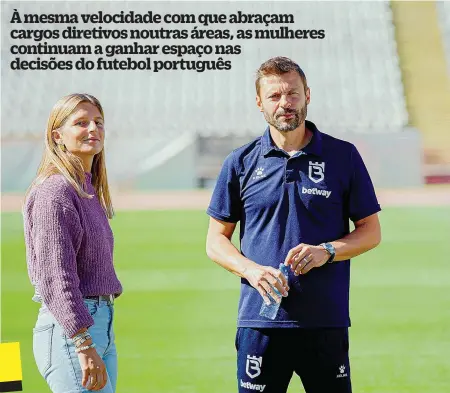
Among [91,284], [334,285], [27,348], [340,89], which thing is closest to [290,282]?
[334,285]

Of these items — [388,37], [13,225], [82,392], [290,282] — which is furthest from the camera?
[388,37]

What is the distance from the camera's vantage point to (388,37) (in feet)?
83.1

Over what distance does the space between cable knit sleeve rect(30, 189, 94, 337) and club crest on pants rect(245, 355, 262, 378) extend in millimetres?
582

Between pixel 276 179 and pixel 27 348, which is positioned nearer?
pixel 276 179

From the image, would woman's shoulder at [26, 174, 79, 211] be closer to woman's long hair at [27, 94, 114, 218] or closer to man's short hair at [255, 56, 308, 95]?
woman's long hair at [27, 94, 114, 218]

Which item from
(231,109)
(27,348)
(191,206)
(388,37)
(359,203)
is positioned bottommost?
(27,348)

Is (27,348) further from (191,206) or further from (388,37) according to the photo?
(388,37)

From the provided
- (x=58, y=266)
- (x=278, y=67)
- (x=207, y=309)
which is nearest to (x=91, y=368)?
(x=58, y=266)

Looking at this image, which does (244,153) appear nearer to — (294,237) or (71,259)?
(294,237)

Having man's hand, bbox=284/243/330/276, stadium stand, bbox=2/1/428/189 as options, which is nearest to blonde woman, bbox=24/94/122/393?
man's hand, bbox=284/243/330/276

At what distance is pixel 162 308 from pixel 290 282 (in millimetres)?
5406

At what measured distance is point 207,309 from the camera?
806 centimetres

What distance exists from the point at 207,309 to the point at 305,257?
222 inches

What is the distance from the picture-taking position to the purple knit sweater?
2.24 metres
